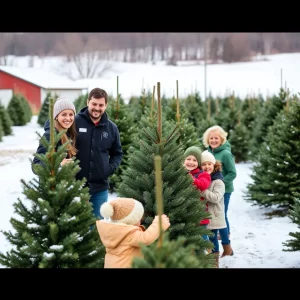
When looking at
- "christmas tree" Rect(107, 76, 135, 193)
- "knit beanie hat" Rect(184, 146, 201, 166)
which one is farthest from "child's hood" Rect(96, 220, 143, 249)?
"christmas tree" Rect(107, 76, 135, 193)

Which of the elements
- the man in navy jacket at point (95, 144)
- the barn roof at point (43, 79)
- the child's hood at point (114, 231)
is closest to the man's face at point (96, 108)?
the man in navy jacket at point (95, 144)

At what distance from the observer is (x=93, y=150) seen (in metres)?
5.38

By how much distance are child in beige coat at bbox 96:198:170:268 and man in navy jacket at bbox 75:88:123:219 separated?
1.59 m

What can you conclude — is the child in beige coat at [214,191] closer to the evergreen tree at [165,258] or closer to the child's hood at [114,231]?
the child's hood at [114,231]

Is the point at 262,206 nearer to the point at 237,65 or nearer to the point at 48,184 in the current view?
the point at 48,184

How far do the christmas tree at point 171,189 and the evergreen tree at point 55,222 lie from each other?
0.91 m

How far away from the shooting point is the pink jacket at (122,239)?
3.68m

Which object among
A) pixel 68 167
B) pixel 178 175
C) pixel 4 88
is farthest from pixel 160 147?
pixel 4 88

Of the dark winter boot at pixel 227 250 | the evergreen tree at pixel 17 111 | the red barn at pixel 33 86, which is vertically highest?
the red barn at pixel 33 86

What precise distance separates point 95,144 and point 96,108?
39 centimetres

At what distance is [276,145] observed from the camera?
30.9 feet

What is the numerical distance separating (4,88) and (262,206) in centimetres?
3287

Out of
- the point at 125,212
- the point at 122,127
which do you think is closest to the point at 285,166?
the point at 122,127

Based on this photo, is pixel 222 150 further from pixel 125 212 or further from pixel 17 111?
pixel 17 111
